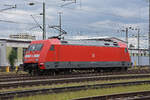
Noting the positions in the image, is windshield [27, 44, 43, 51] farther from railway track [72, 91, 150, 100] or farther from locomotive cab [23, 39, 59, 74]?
railway track [72, 91, 150, 100]

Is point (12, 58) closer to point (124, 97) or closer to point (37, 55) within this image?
point (37, 55)

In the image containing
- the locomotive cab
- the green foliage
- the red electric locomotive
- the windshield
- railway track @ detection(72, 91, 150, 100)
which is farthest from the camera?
the green foliage

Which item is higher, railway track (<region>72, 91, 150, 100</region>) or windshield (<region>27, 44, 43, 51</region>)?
windshield (<region>27, 44, 43, 51</region>)

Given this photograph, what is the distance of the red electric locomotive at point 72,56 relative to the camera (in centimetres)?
2336

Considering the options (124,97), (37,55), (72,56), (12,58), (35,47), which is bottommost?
(124,97)

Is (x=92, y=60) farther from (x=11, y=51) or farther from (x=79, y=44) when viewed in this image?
(x=11, y=51)

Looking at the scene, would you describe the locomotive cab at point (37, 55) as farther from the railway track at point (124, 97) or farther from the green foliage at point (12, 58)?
the green foliage at point (12, 58)

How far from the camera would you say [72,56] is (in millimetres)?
25359

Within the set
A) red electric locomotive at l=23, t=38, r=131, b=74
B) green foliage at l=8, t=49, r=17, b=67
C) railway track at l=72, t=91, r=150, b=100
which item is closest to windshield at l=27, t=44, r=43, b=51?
red electric locomotive at l=23, t=38, r=131, b=74

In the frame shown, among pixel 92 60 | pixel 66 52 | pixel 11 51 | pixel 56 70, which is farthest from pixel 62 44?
pixel 11 51

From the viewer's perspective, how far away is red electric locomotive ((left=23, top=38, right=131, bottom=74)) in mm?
23359

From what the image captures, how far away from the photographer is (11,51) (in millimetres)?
40031

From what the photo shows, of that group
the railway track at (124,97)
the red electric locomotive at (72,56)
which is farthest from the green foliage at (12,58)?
the railway track at (124,97)

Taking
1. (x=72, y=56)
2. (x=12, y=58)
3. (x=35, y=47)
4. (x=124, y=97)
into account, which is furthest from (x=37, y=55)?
(x=12, y=58)
